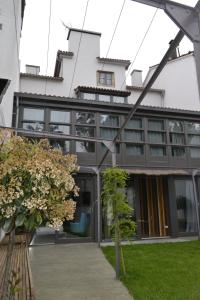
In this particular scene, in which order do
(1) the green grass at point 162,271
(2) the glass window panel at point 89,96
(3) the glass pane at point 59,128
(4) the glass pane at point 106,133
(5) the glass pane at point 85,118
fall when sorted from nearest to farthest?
(1) the green grass at point 162,271 < (3) the glass pane at point 59,128 < (5) the glass pane at point 85,118 < (4) the glass pane at point 106,133 < (2) the glass window panel at point 89,96

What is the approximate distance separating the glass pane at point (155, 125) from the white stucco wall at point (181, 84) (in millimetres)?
3865

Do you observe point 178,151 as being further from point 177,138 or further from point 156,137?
point 156,137

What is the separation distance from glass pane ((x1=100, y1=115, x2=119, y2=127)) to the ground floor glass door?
2569 millimetres

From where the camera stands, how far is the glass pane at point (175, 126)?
1177 centimetres

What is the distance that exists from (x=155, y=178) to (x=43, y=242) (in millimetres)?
5274

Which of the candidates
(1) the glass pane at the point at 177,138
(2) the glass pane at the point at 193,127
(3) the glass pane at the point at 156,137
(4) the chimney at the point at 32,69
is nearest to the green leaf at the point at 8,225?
(3) the glass pane at the point at 156,137

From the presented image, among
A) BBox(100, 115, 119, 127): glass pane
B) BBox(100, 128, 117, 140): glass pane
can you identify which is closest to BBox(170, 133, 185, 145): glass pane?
BBox(100, 115, 119, 127): glass pane

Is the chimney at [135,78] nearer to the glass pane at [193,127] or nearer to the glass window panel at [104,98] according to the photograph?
the glass window panel at [104,98]

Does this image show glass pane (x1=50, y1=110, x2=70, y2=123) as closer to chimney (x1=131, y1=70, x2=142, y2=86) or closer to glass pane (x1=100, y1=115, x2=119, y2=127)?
glass pane (x1=100, y1=115, x2=119, y2=127)

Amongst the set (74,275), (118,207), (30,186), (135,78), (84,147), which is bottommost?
(74,275)

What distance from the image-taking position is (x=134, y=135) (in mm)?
11273

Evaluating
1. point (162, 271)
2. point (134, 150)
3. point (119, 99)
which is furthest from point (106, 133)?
point (162, 271)

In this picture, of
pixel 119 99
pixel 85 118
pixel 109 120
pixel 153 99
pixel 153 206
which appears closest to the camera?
pixel 85 118

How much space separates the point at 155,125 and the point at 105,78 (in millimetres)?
4925
